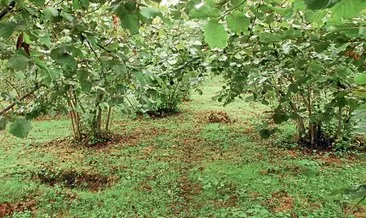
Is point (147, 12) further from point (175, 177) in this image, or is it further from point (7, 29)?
point (175, 177)

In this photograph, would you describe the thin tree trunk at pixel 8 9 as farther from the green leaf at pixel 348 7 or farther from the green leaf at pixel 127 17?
the green leaf at pixel 348 7

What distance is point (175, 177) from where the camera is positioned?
586 centimetres

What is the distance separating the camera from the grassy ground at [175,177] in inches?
187

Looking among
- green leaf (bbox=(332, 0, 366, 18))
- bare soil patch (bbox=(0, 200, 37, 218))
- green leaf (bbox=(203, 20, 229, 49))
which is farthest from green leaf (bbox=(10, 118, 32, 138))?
bare soil patch (bbox=(0, 200, 37, 218))

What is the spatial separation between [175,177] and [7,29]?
4739mm

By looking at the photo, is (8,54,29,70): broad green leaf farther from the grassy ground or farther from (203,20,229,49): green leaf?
the grassy ground

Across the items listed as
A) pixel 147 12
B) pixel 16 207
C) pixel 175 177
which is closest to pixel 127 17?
pixel 147 12

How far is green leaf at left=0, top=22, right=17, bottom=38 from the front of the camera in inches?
51.9

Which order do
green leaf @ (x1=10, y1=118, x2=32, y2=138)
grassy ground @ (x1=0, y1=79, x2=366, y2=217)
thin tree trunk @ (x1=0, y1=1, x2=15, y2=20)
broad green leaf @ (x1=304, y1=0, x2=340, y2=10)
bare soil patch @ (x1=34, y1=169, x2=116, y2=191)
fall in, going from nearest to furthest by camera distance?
1. broad green leaf @ (x1=304, y1=0, x2=340, y2=10)
2. green leaf @ (x1=10, y1=118, x2=32, y2=138)
3. thin tree trunk @ (x1=0, y1=1, x2=15, y2=20)
4. grassy ground @ (x1=0, y1=79, x2=366, y2=217)
5. bare soil patch @ (x1=34, y1=169, x2=116, y2=191)

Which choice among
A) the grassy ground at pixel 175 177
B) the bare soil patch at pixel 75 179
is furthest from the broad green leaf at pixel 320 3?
the bare soil patch at pixel 75 179

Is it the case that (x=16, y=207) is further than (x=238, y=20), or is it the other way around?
(x=16, y=207)

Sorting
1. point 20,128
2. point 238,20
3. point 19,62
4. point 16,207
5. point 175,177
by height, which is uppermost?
point 238,20

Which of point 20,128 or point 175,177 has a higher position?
point 20,128

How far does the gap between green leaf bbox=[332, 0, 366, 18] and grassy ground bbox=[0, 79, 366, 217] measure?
12.8ft
